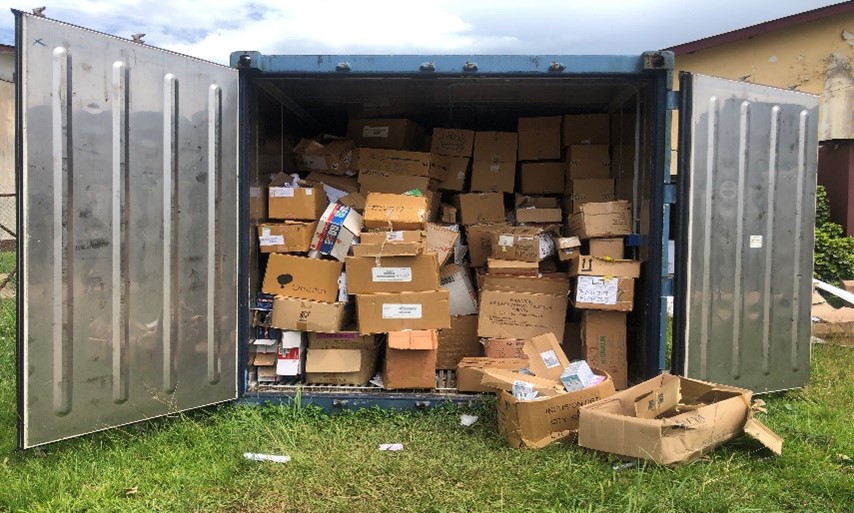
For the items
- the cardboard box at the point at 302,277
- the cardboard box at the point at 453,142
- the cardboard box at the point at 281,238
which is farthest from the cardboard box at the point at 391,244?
the cardboard box at the point at 453,142

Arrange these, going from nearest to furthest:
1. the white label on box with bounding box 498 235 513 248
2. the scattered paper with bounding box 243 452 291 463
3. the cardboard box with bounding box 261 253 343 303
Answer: the scattered paper with bounding box 243 452 291 463
the cardboard box with bounding box 261 253 343 303
the white label on box with bounding box 498 235 513 248

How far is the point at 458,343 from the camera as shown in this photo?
15.4 ft

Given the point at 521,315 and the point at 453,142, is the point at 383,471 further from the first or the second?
the point at 453,142

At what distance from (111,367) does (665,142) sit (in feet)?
11.1

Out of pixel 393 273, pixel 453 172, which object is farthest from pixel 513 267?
pixel 453 172

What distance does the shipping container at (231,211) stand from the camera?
2.97 metres

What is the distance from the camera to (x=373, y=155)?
16.6 ft

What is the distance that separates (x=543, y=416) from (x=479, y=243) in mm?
1890

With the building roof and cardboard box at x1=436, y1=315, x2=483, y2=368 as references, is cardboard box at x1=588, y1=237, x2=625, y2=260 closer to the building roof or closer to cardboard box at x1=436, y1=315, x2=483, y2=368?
cardboard box at x1=436, y1=315, x2=483, y2=368

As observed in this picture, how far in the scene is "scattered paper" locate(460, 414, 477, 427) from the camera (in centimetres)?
371

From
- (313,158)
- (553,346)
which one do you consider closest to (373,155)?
(313,158)

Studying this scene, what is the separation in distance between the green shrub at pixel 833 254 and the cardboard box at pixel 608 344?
19.1ft

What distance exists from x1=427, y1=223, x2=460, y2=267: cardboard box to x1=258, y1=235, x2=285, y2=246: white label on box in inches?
42.6

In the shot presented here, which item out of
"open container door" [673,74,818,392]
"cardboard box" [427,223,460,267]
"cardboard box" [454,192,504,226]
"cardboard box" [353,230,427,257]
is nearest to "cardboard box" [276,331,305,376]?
"cardboard box" [353,230,427,257]
